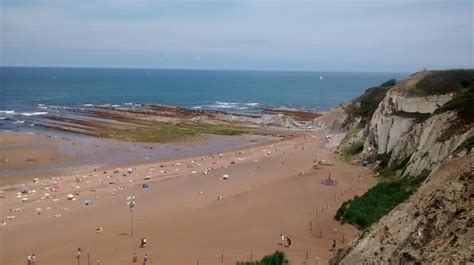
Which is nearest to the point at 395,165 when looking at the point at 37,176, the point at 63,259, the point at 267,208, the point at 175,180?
the point at 267,208

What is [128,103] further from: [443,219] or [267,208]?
[443,219]

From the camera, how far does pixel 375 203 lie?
27828mm

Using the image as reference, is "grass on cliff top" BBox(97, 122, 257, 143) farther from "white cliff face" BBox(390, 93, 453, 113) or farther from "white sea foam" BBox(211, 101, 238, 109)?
"white sea foam" BBox(211, 101, 238, 109)

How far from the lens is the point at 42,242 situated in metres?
26.6

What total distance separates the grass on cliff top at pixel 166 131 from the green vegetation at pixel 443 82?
32.9 m

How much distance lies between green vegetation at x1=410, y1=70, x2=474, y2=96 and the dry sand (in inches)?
332

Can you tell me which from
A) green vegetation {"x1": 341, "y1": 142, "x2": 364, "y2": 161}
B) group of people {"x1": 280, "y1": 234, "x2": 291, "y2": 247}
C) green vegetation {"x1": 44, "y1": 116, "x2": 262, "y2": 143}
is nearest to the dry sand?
group of people {"x1": 280, "y1": 234, "x2": 291, "y2": 247}

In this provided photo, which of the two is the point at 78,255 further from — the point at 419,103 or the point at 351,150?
the point at 351,150

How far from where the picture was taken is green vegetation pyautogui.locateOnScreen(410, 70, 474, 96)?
39719mm

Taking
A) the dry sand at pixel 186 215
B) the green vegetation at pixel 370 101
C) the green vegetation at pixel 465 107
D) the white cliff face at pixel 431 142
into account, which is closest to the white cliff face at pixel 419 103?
the white cliff face at pixel 431 142

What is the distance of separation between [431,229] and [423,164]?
54.1 feet

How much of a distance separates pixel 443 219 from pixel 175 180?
101 feet

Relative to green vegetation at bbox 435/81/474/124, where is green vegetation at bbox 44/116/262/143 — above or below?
below

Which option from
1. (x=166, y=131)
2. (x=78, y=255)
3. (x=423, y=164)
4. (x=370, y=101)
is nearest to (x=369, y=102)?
(x=370, y=101)
